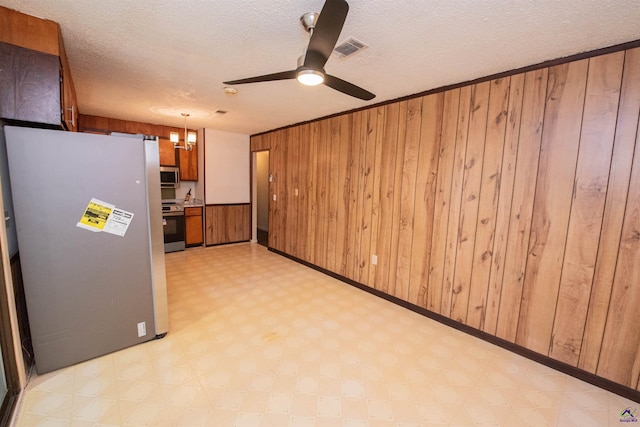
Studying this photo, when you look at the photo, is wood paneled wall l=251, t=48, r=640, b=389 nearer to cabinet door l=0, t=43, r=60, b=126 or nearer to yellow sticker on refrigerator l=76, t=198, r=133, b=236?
yellow sticker on refrigerator l=76, t=198, r=133, b=236

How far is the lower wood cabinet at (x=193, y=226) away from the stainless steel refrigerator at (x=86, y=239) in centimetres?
326

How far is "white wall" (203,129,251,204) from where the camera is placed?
542 centimetres

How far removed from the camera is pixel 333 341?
2.41 meters

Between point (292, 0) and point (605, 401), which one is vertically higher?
point (292, 0)

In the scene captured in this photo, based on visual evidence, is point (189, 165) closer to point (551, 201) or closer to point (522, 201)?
point (522, 201)

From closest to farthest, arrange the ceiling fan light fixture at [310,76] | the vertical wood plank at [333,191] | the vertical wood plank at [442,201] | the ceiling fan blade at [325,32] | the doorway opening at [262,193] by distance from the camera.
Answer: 1. the ceiling fan blade at [325,32]
2. the ceiling fan light fixture at [310,76]
3. the vertical wood plank at [442,201]
4. the vertical wood plank at [333,191]
5. the doorway opening at [262,193]

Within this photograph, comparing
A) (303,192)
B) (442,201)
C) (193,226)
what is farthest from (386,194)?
(193,226)

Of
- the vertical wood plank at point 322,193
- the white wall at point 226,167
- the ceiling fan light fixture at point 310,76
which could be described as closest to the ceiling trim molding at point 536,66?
the vertical wood plank at point 322,193

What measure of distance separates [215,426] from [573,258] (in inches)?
109

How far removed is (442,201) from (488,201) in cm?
42

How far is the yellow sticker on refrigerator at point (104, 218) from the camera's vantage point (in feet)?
6.45

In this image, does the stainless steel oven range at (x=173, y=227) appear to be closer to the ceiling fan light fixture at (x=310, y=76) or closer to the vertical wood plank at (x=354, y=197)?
the vertical wood plank at (x=354, y=197)

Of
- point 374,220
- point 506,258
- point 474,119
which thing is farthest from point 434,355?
point 474,119

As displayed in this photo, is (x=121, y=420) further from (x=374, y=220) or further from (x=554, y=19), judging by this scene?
(x=554, y=19)
